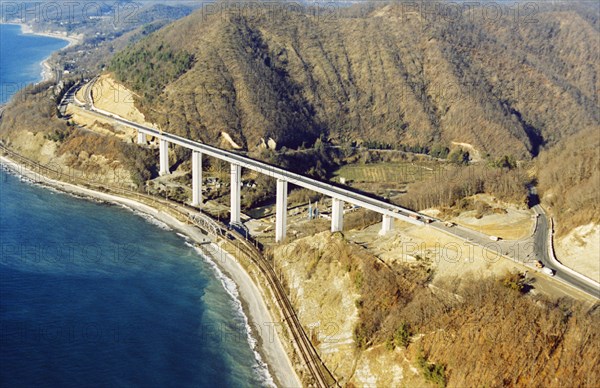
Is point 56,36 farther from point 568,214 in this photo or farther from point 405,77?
point 568,214

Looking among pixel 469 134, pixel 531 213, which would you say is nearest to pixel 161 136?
pixel 531 213

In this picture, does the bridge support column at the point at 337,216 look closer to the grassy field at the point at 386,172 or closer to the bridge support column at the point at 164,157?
the grassy field at the point at 386,172

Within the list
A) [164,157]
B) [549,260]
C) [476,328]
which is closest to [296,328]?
[476,328]

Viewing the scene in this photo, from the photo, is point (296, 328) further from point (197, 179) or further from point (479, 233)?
point (197, 179)

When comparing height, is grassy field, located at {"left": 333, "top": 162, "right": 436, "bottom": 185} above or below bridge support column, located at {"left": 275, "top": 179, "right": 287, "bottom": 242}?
below

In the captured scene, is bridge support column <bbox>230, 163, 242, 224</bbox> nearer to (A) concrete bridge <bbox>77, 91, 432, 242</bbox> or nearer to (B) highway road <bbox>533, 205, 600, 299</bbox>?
(A) concrete bridge <bbox>77, 91, 432, 242</bbox>

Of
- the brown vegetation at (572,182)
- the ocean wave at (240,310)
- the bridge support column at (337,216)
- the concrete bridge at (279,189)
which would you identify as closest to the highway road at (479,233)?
the concrete bridge at (279,189)

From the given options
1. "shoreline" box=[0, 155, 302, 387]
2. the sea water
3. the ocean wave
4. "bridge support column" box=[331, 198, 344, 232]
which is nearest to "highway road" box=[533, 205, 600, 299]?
"bridge support column" box=[331, 198, 344, 232]
